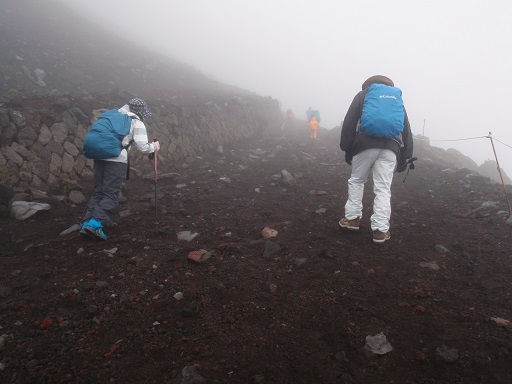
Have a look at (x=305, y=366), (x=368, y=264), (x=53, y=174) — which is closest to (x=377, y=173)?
(x=368, y=264)

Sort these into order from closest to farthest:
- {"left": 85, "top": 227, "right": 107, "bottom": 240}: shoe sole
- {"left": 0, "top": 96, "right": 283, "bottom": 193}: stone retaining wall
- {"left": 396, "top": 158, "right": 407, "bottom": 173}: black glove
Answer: {"left": 85, "top": 227, "right": 107, "bottom": 240}: shoe sole
{"left": 396, "top": 158, "right": 407, "bottom": 173}: black glove
{"left": 0, "top": 96, "right": 283, "bottom": 193}: stone retaining wall

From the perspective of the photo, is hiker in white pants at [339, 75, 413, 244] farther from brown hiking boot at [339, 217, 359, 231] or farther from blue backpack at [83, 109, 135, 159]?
blue backpack at [83, 109, 135, 159]

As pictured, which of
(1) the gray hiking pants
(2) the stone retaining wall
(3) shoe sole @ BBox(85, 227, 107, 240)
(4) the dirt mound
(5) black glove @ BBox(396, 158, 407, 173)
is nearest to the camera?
(4) the dirt mound

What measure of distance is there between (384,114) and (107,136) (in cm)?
436

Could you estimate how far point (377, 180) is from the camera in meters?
5.17

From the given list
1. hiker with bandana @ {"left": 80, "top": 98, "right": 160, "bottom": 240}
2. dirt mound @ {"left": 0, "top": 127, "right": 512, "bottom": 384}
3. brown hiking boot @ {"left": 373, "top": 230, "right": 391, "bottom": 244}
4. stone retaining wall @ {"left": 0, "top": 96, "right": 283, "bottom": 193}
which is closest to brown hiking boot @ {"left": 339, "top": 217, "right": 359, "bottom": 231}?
dirt mound @ {"left": 0, "top": 127, "right": 512, "bottom": 384}

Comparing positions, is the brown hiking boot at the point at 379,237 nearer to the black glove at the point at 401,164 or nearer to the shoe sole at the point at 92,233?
the black glove at the point at 401,164

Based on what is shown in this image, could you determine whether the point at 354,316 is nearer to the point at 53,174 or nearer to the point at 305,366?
the point at 305,366

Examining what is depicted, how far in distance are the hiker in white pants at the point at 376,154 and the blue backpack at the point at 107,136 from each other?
3.74 metres

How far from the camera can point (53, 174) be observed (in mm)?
6934

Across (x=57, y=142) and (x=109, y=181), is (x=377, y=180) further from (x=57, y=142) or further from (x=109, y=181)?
(x=57, y=142)

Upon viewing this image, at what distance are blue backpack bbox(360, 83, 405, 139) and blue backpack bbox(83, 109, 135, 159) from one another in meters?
3.96

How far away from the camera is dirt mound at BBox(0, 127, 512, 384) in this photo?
2.57 metres

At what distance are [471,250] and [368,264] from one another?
187 centimetres
